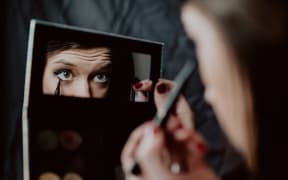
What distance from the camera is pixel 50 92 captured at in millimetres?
644

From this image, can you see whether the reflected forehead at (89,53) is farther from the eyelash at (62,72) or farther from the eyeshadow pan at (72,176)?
the eyeshadow pan at (72,176)

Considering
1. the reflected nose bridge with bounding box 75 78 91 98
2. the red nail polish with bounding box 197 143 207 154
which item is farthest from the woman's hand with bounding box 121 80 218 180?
the reflected nose bridge with bounding box 75 78 91 98

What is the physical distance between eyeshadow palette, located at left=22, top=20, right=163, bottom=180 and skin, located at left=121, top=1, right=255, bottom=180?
5cm

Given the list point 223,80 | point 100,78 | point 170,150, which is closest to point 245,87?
point 223,80

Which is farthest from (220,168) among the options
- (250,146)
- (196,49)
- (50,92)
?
(50,92)

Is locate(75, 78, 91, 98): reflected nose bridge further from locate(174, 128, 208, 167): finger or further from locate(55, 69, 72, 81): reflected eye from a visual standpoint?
locate(174, 128, 208, 167): finger

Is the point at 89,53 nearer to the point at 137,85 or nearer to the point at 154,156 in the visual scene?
the point at 137,85

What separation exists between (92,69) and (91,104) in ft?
0.19

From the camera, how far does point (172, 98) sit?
0.60 metres

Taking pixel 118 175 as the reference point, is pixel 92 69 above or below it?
above

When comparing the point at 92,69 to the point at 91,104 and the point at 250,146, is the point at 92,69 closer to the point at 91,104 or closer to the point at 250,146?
the point at 91,104

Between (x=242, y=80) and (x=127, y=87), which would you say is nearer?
(x=242, y=80)

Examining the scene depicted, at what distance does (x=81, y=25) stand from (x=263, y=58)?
30 cm

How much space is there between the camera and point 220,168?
59 cm
